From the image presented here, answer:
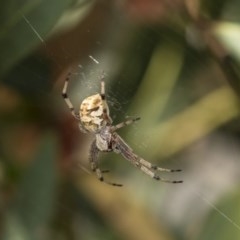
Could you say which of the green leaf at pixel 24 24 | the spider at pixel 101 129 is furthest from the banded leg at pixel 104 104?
the green leaf at pixel 24 24

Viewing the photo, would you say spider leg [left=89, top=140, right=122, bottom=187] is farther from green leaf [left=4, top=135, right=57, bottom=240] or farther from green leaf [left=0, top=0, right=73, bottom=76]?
green leaf [left=0, top=0, right=73, bottom=76]

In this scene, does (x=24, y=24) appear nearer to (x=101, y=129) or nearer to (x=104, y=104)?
(x=104, y=104)

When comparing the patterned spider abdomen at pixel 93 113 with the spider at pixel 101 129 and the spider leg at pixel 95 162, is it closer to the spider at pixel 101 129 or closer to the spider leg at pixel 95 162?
the spider at pixel 101 129

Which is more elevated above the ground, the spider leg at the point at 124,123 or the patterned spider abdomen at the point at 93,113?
the patterned spider abdomen at the point at 93,113

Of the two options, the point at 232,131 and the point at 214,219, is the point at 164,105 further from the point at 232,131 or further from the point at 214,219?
the point at 214,219

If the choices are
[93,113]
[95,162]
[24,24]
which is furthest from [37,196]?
[24,24]

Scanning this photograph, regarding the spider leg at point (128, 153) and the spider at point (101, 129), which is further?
the spider leg at point (128, 153)

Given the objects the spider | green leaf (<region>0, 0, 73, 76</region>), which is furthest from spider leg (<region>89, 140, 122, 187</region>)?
green leaf (<region>0, 0, 73, 76</region>)
